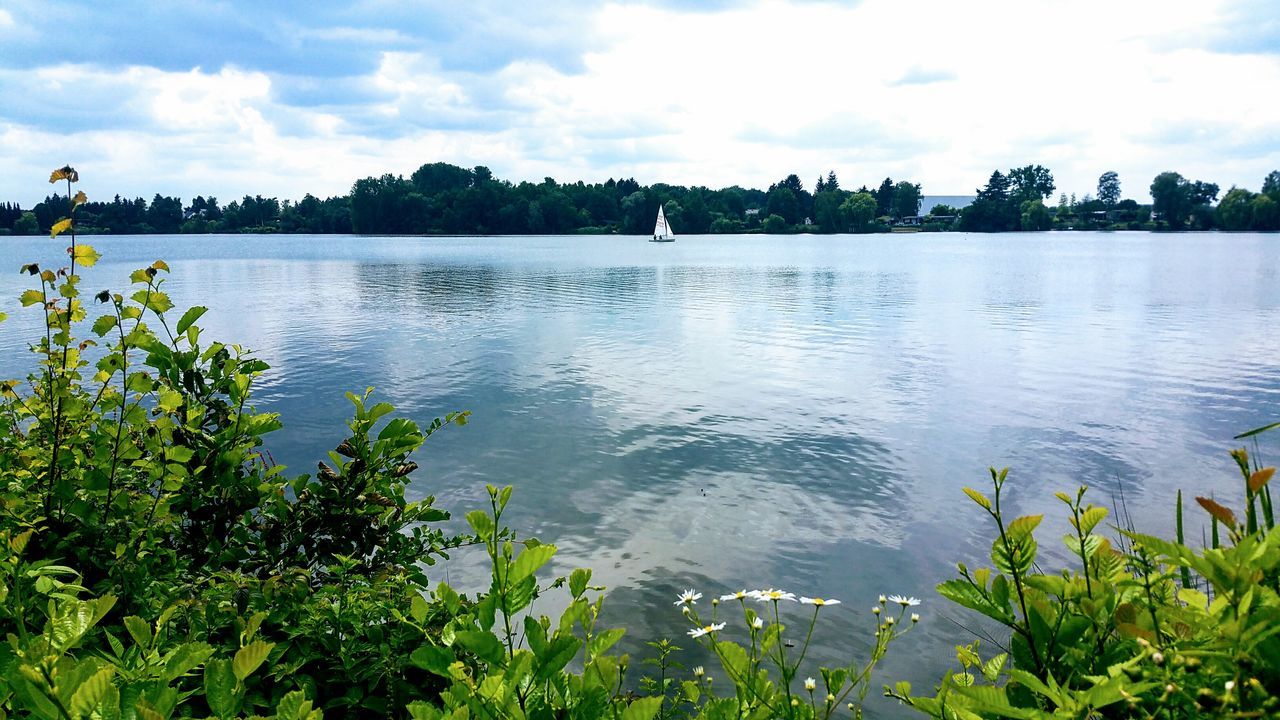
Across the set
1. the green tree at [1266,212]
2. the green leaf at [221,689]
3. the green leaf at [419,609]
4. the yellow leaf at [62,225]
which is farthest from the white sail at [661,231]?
the green tree at [1266,212]

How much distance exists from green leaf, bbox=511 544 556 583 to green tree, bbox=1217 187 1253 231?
234 meters

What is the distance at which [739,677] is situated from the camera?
249 centimetres

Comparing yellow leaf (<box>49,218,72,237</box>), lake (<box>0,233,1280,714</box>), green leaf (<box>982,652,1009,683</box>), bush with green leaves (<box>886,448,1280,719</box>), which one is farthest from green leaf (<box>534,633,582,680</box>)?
lake (<box>0,233,1280,714</box>)

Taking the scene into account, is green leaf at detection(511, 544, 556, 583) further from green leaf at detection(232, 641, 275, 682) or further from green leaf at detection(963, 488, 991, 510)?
green leaf at detection(963, 488, 991, 510)

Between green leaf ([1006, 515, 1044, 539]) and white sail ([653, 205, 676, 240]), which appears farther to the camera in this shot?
white sail ([653, 205, 676, 240])

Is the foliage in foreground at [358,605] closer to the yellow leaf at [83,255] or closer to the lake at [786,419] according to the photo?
the yellow leaf at [83,255]

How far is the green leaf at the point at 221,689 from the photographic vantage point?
182cm

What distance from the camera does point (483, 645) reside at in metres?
1.93

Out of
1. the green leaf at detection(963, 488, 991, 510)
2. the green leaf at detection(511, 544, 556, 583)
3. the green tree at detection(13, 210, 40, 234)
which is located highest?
the green tree at detection(13, 210, 40, 234)

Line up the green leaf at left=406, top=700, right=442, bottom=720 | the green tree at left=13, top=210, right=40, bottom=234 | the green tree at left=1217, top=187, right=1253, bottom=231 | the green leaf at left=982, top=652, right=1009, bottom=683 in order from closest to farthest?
the green leaf at left=406, top=700, right=442, bottom=720 → the green leaf at left=982, top=652, right=1009, bottom=683 → the green tree at left=13, top=210, right=40, bottom=234 → the green tree at left=1217, top=187, right=1253, bottom=231

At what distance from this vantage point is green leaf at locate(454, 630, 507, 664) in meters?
1.90

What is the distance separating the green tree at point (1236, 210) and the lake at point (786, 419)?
192 m

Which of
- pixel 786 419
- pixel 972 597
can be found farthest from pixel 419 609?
pixel 786 419

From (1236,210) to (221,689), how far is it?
23826 cm
